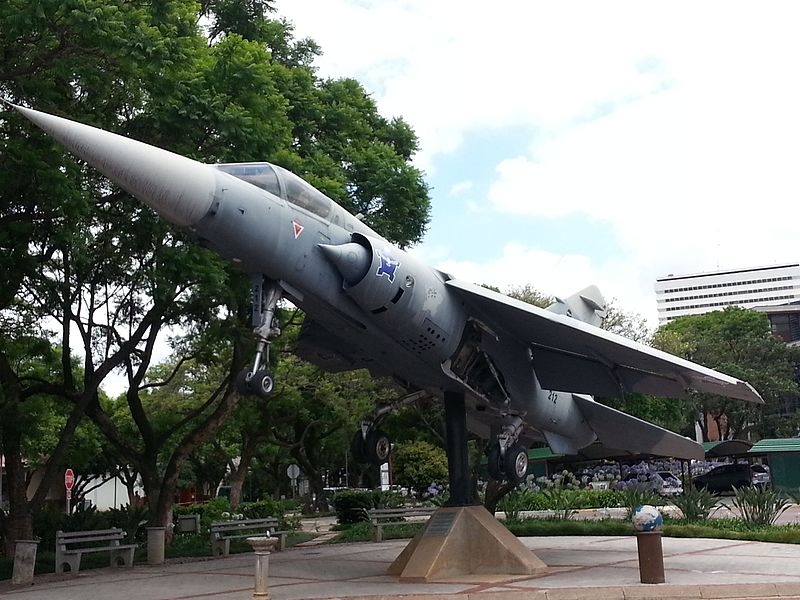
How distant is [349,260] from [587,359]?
5.16 metres

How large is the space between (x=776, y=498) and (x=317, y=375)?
15490mm

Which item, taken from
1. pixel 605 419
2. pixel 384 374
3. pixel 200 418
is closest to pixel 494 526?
pixel 384 374

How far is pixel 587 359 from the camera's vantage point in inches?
521

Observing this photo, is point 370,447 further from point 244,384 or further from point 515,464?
point 244,384

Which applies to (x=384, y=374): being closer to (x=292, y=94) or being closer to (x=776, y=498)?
(x=292, y=94)

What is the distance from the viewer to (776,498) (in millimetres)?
18203

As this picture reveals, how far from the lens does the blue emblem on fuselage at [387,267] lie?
33.5 ft

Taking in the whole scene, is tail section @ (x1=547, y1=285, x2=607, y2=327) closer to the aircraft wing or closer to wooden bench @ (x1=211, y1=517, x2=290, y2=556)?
the aircraft wing

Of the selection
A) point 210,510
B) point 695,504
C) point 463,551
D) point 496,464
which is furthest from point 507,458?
point 210,510

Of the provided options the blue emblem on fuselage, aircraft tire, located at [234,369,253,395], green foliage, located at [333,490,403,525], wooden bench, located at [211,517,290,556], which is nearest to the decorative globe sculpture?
the blue emblem on fuselage

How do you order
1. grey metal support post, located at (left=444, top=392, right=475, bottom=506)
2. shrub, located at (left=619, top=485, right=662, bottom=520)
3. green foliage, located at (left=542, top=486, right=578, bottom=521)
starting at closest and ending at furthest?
1. grey metal support post, located at (left=444, top=392, right=475, bottom=506)
2. shrub, located at (left=619, top=485, right=662, bottom=520)
3. green foliage, located at (left=542, top=486, right=578, bottom=521)

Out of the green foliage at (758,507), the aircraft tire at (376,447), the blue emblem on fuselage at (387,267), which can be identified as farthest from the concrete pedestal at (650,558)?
the green foliage at (758,507)

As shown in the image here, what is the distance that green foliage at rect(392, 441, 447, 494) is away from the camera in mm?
37250

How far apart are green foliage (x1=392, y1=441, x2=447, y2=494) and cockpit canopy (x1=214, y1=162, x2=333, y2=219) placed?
28.4m
